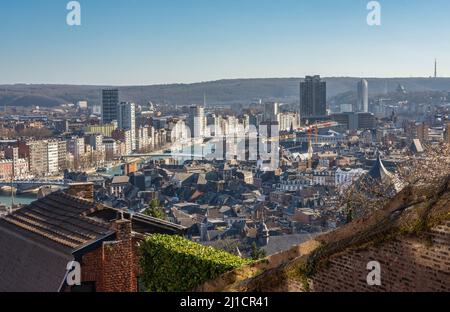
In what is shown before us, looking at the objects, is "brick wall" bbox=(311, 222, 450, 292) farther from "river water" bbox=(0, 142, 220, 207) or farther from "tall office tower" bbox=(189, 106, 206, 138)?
"tall office tower" bbox=(189, 106, 206, 138)

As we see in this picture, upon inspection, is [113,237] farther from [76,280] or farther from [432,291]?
[432,291]

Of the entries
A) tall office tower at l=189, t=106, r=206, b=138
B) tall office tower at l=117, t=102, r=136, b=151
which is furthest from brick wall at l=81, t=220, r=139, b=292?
tall office tower at l=117, t=102, r=136, b=151

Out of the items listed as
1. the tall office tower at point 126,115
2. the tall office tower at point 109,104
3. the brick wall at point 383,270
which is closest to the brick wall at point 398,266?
the brick wall at point 383,270

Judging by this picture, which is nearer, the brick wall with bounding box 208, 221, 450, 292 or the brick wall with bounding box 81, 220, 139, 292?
the brick wall with bounding box 208, 221, 450, 292

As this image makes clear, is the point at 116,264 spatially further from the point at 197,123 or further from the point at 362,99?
the point at 362,99

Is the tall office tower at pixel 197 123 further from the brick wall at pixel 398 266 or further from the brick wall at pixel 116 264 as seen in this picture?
the brick wall at pixel 398 266

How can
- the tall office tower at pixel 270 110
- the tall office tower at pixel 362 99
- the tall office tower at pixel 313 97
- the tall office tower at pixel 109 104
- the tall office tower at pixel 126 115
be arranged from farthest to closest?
the tall office tower at pixel 362 99 → the tall office tower at pixel 313 97 → the tall office tower at pixel 270 110 → the tall office tower at pixel 109 104 → the tall office tower at pixel 126 115
